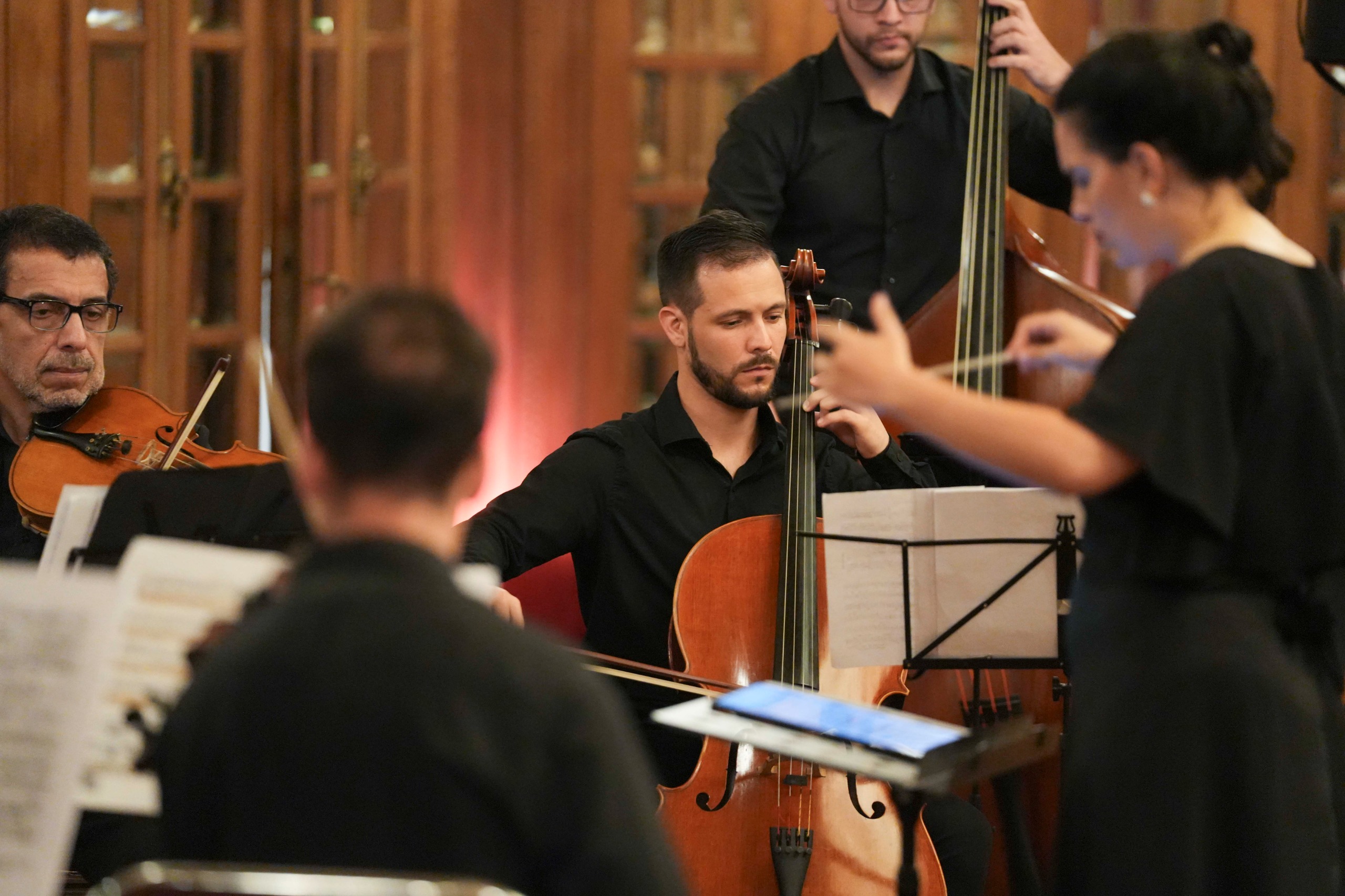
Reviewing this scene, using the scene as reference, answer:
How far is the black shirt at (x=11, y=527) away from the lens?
2.26 metres

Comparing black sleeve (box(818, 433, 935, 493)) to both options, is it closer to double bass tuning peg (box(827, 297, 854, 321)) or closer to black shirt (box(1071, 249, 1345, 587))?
double bass tuning peg (box(827, 297, 854, 321))

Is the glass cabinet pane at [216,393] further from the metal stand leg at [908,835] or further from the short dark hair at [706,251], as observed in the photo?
the metal stand leg at [908,835]

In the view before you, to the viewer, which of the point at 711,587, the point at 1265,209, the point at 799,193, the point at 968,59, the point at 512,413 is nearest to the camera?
the point at 1265,209

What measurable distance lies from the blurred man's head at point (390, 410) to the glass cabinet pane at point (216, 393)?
2.65 meters

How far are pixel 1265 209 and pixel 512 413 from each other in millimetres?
3002

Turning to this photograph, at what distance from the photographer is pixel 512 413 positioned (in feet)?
14.3

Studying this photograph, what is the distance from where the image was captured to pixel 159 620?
1.25 meters

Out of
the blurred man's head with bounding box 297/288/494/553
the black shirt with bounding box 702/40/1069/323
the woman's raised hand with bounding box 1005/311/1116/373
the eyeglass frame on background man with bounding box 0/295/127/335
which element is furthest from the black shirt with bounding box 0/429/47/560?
the woman's raised hand with bounding box 1005/311/1116/373

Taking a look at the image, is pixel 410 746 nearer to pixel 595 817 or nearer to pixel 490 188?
pixel 595 817

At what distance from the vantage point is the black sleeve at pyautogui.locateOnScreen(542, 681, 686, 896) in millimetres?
979

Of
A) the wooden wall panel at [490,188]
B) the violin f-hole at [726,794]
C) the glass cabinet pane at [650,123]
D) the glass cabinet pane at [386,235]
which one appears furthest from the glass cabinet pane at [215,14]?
the violin f-hole at [726,794]

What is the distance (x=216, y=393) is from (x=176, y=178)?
1.69 ft

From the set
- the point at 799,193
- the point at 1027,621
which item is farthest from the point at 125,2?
the point at 1027,621

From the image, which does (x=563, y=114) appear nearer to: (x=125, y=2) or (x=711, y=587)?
(x=125, y=2)
